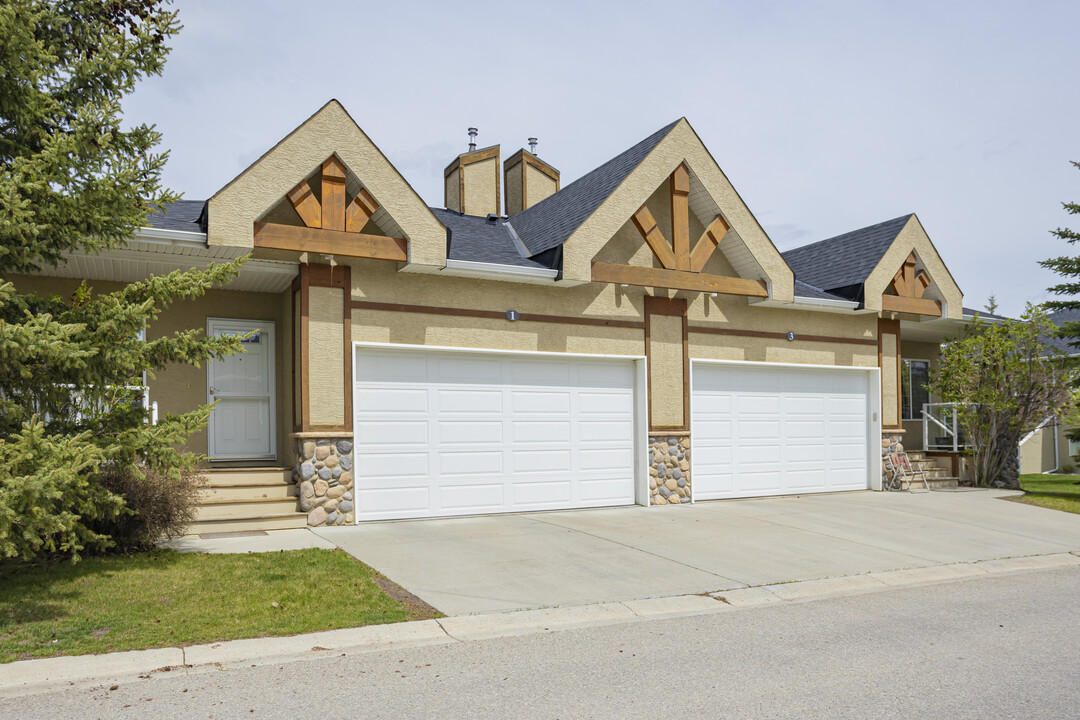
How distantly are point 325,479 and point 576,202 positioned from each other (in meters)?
6.96

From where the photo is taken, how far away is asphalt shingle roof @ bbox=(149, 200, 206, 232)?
1085cm

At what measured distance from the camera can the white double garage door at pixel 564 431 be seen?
11.9m

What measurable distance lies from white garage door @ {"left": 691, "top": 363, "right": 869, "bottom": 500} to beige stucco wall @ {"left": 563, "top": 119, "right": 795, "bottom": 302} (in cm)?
182

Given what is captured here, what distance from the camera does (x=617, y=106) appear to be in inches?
639

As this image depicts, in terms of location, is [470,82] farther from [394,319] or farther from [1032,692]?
[1032,692]

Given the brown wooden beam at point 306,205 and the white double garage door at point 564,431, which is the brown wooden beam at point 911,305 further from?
the brown wooden beam at point 306,205

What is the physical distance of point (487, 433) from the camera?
12633 mm

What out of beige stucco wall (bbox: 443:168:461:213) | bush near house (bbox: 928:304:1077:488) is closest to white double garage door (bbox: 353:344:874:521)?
bush near house (bbox: 928:304:1077:488)

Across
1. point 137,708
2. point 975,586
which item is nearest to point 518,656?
point 137,708

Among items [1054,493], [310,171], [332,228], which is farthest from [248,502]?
[1054,493]

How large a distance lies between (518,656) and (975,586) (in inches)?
212

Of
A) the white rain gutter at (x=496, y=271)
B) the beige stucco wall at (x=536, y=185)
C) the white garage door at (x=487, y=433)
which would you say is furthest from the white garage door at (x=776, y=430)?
the beige stucco wall at (x=536, y=185)

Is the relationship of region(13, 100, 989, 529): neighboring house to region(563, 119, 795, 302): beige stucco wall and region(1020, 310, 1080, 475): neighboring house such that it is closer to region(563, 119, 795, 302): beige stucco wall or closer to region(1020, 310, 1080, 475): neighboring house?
region(563, 119, 795, 302): beige stucco wall

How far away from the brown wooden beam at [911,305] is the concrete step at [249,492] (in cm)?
1163
